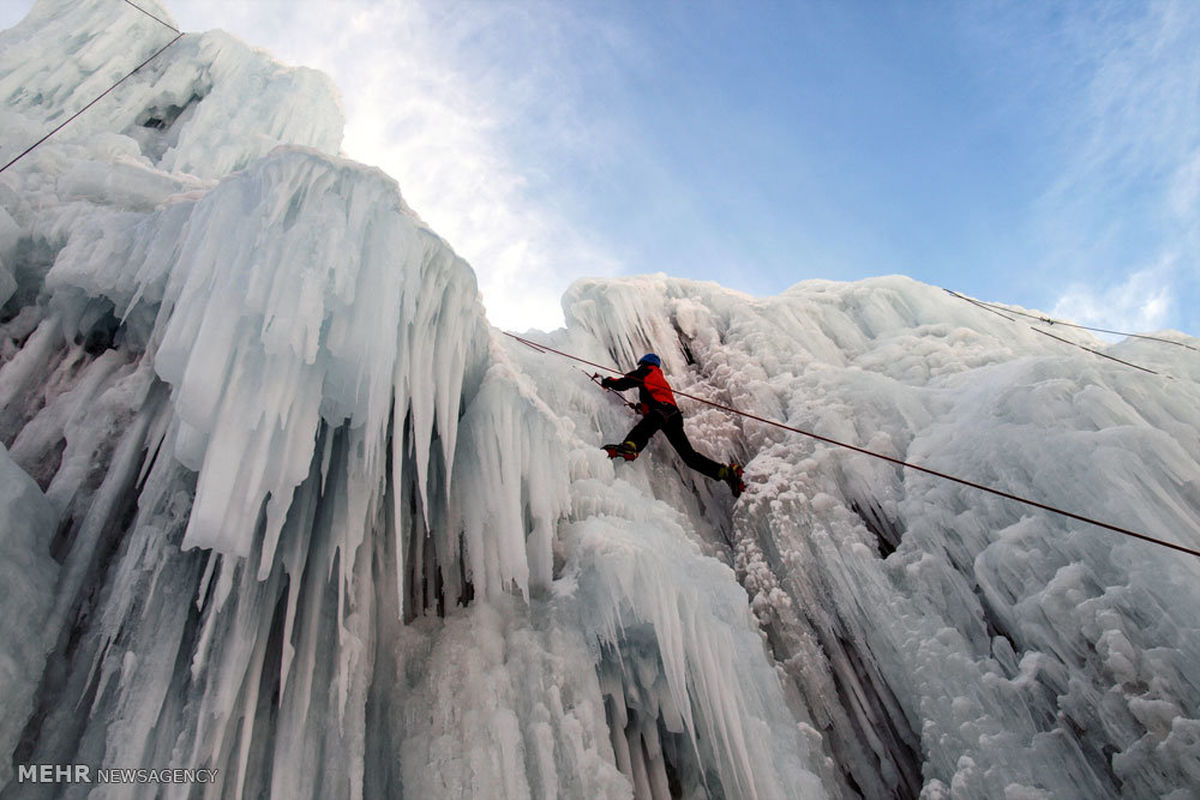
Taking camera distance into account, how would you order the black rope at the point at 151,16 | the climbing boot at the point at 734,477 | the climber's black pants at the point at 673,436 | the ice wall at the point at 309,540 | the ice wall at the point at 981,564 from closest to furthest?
the ice wall at the point at 309,540 → the ice wall at the point at 981,564 → the climbing boot at the point at 734,477 → the climber's black pants at the point at 673,436 → the black rope at the point at 151,16

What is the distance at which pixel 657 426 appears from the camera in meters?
4.99

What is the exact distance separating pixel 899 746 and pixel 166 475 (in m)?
4.25

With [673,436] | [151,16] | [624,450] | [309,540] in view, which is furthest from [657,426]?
[151,16]

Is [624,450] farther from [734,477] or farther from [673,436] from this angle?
[734,477]

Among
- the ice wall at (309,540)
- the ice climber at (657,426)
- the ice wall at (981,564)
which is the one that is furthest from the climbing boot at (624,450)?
the ice wall at (309,540)

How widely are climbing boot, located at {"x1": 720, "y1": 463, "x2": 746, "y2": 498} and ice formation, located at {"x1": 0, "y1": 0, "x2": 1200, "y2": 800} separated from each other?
250 millimetres

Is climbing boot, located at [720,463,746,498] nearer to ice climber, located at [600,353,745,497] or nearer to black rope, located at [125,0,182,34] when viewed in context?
ice climber, located at [600,353,745,497]

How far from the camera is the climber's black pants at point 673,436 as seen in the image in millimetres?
4836

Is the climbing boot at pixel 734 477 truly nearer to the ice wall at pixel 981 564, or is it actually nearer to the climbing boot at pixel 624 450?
the ice wall at pixel 981 564

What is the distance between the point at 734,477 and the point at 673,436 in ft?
2.13

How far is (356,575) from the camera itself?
3.10m

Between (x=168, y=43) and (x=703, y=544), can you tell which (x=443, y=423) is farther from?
(x=168, y=43)

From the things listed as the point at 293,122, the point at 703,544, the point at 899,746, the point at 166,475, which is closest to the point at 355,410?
the point at 166,475

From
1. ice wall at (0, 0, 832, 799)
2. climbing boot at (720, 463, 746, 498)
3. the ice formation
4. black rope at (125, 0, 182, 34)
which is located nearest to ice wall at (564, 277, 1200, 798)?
the ice formation
